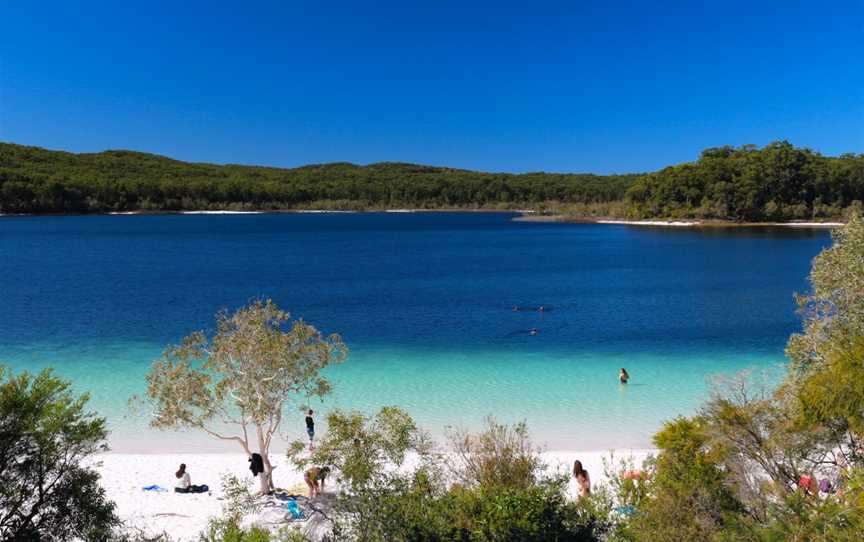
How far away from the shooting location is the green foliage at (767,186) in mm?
118688

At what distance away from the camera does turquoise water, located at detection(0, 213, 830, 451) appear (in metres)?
21.4

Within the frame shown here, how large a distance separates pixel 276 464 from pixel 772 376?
18.7 m

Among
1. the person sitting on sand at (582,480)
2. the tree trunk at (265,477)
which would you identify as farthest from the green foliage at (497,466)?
the tree trunk at (265,477)

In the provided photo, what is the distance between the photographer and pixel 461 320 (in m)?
36.2

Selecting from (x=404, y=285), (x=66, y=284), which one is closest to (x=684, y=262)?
(x=404, y=285)

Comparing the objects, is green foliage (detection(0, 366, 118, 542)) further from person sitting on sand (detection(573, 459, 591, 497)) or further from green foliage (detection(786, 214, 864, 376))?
green foliage (detection(786, 214, 864, 376))

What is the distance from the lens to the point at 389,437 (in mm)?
11375

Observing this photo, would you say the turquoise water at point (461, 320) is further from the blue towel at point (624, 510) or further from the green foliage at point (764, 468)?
the green foliage at point (764, 468)

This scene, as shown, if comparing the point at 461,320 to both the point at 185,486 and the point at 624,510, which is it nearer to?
the point at 185,486

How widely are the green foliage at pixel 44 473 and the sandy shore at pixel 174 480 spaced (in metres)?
2.84

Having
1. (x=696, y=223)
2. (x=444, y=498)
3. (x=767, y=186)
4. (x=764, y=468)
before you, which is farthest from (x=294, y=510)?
(x=767, y=186)

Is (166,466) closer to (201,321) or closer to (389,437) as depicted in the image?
(389,437)

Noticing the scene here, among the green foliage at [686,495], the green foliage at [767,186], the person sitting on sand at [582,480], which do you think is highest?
the green foliage at [767,186]

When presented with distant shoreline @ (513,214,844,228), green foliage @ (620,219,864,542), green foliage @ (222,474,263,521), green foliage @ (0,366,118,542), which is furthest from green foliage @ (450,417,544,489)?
distant shoreline @ (513,214,844,228)
